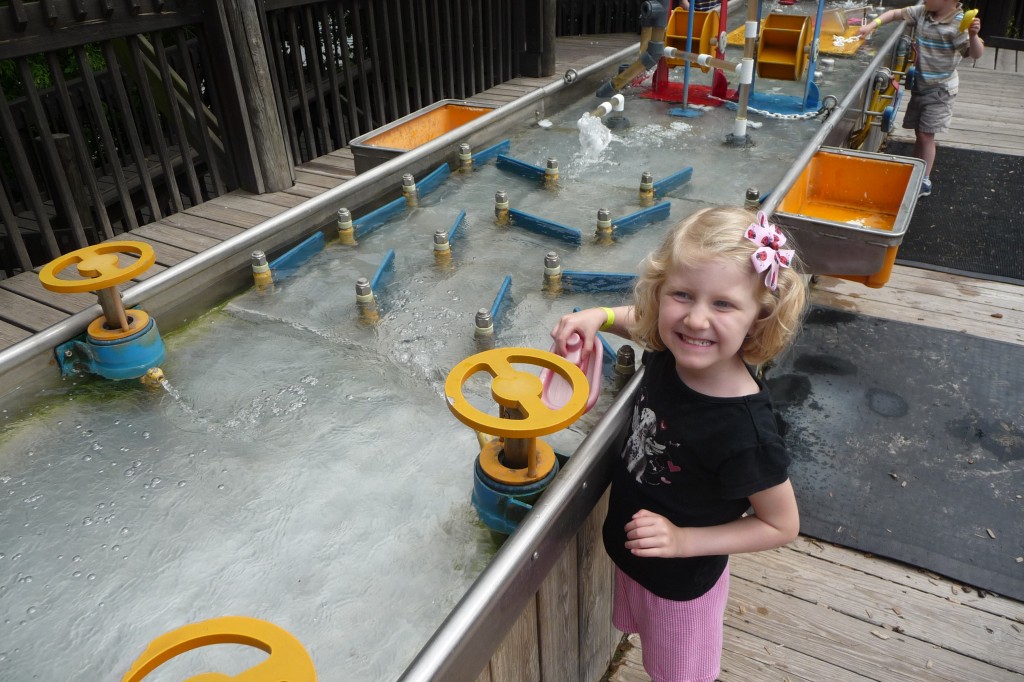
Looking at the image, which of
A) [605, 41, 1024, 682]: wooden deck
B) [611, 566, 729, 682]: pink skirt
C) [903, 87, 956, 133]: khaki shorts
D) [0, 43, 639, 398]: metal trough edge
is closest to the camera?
[611, 566, 729, 682]: pink skirt

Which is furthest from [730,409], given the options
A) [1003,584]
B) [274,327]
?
[1003,584]

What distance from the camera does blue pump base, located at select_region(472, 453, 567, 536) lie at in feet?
4.88

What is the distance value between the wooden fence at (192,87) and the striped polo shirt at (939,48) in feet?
11.1

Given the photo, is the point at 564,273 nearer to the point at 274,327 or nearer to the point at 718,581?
the point at 274,327

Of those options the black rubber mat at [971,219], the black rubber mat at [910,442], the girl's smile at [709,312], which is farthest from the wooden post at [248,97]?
the black rubber mat at [971,219]

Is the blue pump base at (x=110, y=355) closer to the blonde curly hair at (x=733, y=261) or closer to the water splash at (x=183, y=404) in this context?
the water splash at (x=183, y=404)

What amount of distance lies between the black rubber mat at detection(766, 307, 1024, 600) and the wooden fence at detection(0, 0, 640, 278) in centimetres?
350

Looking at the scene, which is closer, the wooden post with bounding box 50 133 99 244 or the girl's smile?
the girl's smile

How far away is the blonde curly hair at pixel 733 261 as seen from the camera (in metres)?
1.35

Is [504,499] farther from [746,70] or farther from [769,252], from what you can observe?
[746,70]

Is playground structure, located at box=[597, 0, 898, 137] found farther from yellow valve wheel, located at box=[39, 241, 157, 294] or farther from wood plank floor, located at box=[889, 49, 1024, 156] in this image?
yellow valve wheel, located at box=[39, 241, 157, 294]

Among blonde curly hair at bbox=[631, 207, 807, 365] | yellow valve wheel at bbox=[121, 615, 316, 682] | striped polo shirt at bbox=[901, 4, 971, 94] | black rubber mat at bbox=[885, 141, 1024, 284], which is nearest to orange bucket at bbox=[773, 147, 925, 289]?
black rubber mat at bbox=[885, 141, 1024, 284]

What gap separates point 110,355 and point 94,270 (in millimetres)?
268

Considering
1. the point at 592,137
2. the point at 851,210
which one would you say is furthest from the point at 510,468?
the point at 592,137
